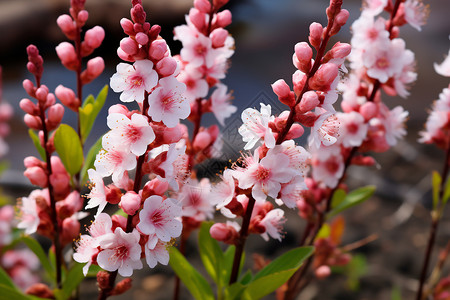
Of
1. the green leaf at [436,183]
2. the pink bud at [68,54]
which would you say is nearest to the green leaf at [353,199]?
the green leaf at [436,183]

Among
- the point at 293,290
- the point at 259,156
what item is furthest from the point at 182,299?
the point at 259,156

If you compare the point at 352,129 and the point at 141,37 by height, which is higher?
the point at 141,37

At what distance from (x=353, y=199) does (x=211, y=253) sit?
43cm

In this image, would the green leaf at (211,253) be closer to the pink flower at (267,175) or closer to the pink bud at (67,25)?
the pink flower at (267,175)

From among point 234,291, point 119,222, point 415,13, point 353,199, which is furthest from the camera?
point 353,199

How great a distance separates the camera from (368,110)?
1.05 m

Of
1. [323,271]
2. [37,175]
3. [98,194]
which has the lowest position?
[323,271]

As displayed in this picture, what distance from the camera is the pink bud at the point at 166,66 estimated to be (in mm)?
694

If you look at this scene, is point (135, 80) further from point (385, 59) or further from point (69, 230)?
point (385, 59)

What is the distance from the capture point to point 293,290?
121 centimetres

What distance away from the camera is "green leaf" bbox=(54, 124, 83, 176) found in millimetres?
920

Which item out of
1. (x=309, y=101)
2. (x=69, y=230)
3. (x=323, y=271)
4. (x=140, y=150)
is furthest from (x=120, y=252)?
(x=323, y=271)

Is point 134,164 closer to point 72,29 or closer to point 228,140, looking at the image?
point 228,140

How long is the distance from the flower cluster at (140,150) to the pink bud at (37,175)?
209mm
